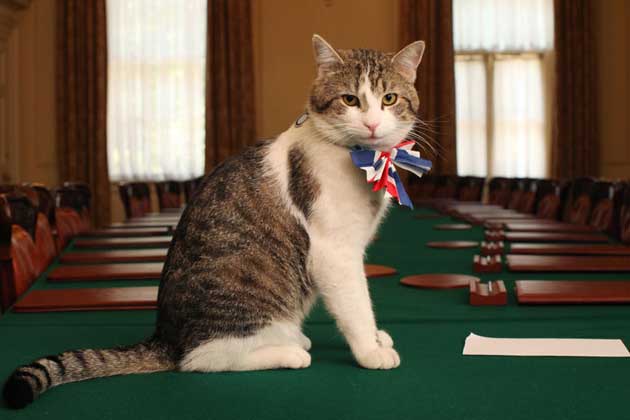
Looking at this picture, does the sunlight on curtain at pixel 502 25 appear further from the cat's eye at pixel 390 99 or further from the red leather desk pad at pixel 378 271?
the cat's eye at pixel 390 99

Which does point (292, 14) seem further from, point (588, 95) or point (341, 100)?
point (341, 100)

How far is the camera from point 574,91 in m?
8.91

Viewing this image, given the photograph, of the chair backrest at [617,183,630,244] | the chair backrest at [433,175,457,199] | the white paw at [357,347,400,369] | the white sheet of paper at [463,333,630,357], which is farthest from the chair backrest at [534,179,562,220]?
the white paw at [357,347,400,369]

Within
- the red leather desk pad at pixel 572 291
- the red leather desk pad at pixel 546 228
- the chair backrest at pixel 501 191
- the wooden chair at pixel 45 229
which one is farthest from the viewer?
the chair backrest at pixel 501 191

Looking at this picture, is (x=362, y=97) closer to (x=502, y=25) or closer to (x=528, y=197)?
(x=528, y=197)

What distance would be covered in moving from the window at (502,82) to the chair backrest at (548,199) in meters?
3.95

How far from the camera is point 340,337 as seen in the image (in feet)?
5.32

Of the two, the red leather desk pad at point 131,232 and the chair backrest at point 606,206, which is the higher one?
the chair backrest at point 606,206

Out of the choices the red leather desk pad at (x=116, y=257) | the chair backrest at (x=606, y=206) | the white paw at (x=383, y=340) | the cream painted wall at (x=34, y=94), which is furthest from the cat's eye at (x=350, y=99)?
the cream painted wall at (x=34, y=94)

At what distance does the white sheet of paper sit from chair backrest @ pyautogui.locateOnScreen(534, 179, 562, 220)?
327cm

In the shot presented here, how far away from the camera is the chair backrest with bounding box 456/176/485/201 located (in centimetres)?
671

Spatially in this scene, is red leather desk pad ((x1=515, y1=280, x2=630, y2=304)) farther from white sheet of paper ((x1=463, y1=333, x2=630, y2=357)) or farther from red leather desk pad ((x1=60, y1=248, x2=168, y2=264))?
red leather desk pad ((x1=60, y1=248, x2=168, y2=264))

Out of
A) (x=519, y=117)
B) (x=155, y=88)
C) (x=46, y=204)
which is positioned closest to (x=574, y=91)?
(x=519, y=117)

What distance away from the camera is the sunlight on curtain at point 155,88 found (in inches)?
352
